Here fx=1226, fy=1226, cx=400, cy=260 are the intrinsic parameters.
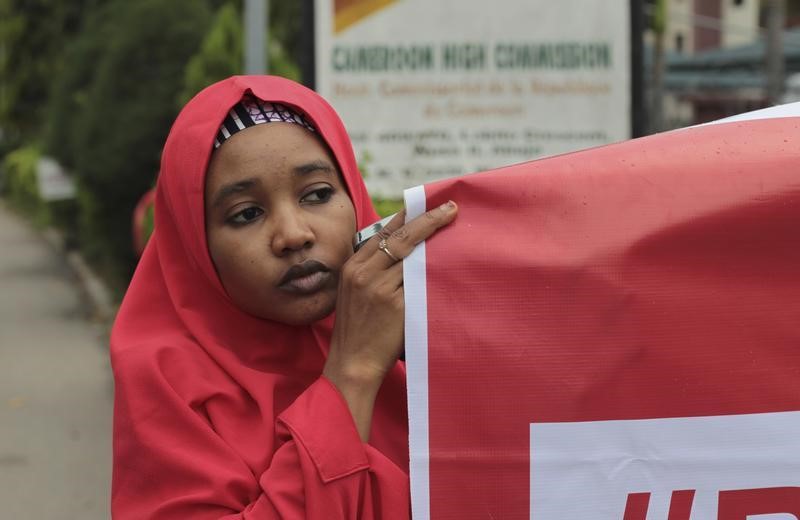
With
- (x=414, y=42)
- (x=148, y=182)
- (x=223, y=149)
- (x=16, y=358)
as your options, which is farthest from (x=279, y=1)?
(x=223, y=149)

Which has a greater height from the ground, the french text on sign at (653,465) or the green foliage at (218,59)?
the green foliage at (218,59)

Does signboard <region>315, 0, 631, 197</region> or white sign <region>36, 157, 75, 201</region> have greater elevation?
signboard <region>315, 0, 631, 197</region>

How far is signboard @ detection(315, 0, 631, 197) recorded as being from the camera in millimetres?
5402

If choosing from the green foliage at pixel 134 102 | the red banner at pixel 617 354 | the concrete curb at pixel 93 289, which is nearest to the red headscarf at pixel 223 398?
the red banner at pixel 617 354

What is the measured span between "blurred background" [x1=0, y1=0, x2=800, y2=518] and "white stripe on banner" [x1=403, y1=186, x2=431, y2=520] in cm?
317

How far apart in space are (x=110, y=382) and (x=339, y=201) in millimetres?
6599

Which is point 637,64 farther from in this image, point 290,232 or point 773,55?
→ point 290,232

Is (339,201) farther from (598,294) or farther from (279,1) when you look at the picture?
(279,1)

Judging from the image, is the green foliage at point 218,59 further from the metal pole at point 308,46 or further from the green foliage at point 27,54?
the green foliage at point 27,54

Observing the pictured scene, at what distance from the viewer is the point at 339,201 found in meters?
1.84

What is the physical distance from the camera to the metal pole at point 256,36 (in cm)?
582

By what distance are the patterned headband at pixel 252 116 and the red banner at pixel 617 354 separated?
0.25 m

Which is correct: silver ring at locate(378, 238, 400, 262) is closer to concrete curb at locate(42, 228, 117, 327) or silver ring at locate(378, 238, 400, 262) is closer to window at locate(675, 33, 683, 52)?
concrete curb at locate(42, 228, 117, 327)

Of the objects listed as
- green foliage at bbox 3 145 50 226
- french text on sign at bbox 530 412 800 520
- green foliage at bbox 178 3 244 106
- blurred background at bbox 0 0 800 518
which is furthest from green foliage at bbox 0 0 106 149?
french text on sign at bbox 530 412 800 520
